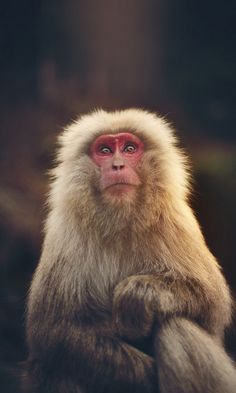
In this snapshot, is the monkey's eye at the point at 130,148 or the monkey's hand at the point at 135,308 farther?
the monkey's eye at the point at 130,148

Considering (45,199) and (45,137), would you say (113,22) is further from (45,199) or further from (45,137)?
(45,199)

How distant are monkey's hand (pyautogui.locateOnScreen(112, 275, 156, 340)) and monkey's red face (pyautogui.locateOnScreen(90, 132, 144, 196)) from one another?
664 mm

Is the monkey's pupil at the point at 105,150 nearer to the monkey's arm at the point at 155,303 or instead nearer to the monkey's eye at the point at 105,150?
the monkey's eye at the point at 105,150

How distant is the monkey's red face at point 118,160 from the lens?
4555mm

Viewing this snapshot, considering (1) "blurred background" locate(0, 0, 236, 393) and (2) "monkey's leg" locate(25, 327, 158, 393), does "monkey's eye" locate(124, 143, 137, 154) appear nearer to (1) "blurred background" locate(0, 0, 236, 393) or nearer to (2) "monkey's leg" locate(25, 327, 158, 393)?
(1) "blurred background" locate(0, 0, 236, 393)

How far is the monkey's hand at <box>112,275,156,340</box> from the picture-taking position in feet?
14.6

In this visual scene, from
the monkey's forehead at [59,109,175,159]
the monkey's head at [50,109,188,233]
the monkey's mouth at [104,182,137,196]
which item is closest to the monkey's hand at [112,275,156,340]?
the monkey's head at [50,109,188,233]

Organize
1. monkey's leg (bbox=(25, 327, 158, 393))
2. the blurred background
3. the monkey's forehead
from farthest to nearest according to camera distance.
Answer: the blurred background, the monkey's forehead, monkey's leg (bbox=(25, 327, 158, 393))

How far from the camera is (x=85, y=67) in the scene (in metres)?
5.24

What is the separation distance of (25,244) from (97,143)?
3.47 feet

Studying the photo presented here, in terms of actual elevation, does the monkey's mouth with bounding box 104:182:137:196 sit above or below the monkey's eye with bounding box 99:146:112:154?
below

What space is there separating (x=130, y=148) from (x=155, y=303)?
1147 millimetres

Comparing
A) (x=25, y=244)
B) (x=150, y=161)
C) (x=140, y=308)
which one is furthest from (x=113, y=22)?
(x=140, y=308)

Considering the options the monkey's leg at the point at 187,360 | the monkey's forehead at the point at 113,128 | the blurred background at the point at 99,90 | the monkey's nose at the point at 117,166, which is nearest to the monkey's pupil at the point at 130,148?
the monkey's forehead at the point at 113,128
